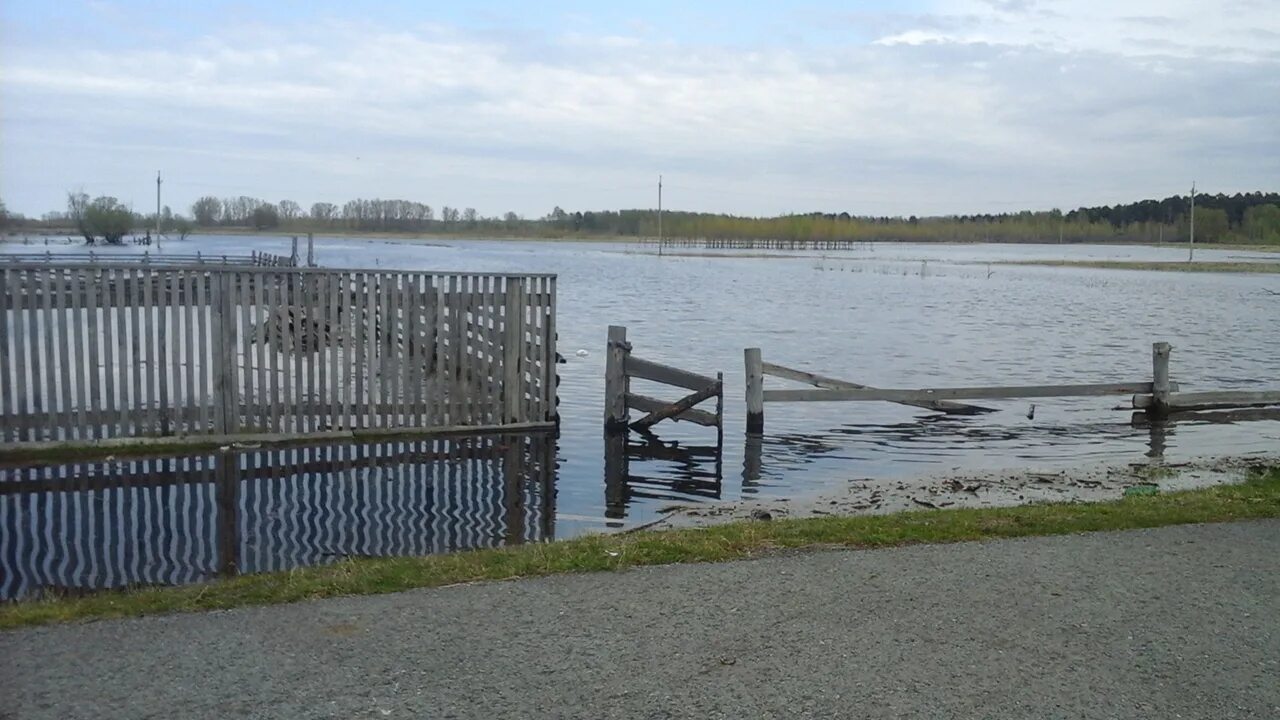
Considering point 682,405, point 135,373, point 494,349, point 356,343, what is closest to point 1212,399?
point 682,405

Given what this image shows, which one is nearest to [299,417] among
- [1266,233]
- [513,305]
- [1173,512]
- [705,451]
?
[513,305]

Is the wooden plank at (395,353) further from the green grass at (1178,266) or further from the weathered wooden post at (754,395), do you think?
the green grass at (1178,266)

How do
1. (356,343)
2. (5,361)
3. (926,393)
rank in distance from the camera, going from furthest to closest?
(926,393), (356,343), (5,361)

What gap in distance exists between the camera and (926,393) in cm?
1767

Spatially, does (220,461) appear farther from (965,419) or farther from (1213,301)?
(1213,301)

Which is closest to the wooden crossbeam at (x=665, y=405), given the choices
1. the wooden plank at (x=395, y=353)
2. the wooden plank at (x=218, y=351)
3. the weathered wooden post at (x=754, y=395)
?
the weathered wooden post at (x=754, y=395)

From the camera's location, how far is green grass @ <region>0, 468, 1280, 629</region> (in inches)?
259

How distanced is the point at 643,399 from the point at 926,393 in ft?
15.4

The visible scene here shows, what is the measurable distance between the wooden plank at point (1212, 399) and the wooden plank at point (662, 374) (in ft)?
27.0

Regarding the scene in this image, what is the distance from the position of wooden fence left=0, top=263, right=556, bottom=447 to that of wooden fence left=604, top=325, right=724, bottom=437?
3.52 feet

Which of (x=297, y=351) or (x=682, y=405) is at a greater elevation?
(x=297, y=351)

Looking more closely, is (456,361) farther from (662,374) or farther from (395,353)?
(662,374)

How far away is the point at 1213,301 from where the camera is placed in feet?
199

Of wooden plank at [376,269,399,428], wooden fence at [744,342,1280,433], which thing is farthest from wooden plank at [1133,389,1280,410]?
wooden plank at [376,269,399,428]
